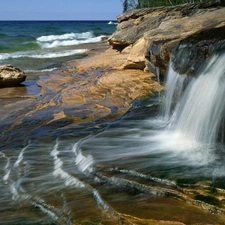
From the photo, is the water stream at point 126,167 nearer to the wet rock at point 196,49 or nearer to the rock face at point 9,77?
the wet rock at point 196,49

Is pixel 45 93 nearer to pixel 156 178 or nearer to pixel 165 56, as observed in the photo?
pixel 165 56

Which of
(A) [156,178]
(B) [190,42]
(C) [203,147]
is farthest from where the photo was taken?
(B) [190,42]

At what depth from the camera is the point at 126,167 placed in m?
3.85

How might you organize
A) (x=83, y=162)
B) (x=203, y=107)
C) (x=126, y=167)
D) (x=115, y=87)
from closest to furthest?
(x=126, y=167) < (x=83, y=162) < (x=203, y=107) < (x=115, y=87)

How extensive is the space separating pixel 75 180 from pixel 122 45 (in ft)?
41.9

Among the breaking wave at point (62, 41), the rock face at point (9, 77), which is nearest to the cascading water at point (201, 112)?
A: the rock face at point (9, 77)

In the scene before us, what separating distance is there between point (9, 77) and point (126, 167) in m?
8.41

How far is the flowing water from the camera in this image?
3.05 meters

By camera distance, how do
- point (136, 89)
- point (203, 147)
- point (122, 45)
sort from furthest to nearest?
point (122, 45), point (136, 89), point (203, 147)

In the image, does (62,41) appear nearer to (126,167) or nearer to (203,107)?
(203,107)

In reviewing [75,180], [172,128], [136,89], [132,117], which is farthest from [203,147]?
[136,89]

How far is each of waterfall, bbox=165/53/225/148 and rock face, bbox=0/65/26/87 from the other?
676 centimetres

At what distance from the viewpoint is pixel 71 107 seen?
7.74 m

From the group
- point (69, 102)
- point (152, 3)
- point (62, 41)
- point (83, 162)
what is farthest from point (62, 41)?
point (83, 162)
